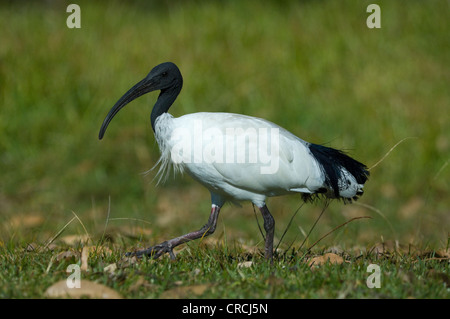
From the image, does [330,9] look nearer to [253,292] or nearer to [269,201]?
[269,201]

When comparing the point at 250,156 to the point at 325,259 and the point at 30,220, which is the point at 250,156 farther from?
the point at 30,220

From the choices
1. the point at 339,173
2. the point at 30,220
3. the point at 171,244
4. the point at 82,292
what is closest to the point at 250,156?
the point at 339,173

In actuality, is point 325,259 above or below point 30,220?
above

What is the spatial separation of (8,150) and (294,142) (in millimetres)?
6232

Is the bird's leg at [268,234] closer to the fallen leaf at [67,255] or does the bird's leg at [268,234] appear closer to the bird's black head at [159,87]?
the bird's black head at [159,87]

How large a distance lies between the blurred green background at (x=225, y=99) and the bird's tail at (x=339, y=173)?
241 cm

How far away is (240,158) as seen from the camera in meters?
4.75

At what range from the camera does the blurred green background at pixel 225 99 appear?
367 inches

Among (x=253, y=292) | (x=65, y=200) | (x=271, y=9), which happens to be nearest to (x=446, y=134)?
(x=271, y=9)

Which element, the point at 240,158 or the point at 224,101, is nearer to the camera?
the point at 240,158

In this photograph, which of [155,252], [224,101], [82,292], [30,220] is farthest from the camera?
[224,101]

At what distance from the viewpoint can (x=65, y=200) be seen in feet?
30.6

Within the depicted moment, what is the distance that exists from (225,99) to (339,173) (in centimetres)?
595
